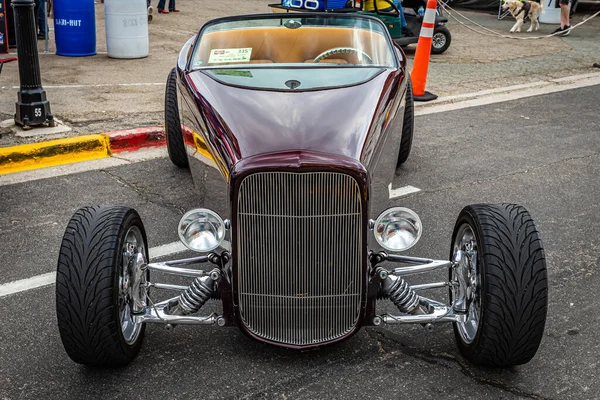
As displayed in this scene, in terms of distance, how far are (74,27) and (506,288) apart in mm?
9266

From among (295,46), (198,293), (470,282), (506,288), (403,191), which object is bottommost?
(403,191)

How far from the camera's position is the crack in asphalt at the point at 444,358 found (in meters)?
3.64

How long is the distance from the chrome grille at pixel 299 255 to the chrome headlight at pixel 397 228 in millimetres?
117

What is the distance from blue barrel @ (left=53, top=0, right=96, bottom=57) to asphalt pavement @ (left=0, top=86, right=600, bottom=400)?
505cm

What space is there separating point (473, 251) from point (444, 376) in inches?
24.5

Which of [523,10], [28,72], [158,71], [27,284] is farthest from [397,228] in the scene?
[523,10]

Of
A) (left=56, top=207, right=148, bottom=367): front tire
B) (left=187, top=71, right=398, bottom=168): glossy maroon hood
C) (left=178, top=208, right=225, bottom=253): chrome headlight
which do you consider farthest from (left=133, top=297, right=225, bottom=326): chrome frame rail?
(left=187, top=71, right=398, bottom=168): glossy maroon hood

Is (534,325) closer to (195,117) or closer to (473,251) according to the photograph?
(473,251)

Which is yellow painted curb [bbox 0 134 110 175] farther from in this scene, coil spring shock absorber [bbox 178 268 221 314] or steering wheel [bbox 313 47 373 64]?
coil spring shock absorber [bbox 178 268 221 314]

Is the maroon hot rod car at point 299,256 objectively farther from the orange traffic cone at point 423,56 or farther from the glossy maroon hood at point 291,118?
the orange traffic cone at point 423,56

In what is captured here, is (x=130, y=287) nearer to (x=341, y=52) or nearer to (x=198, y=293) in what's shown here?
(x=198, y=293)

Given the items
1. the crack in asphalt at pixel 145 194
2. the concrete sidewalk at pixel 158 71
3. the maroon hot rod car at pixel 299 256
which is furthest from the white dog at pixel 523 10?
the maroon hot rod car at pixel 299 256

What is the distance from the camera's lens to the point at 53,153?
6996 millimetres

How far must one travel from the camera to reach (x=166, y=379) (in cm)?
368
